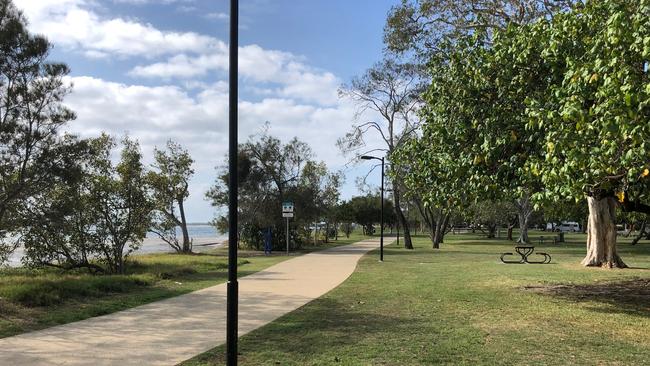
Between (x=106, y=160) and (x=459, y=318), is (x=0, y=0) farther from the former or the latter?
(x=459, y=318)

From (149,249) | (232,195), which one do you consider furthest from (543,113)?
(149,249)

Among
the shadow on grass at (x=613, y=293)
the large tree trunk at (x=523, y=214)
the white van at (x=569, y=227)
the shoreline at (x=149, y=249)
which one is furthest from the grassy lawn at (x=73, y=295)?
the white van at (x=569, y=227)

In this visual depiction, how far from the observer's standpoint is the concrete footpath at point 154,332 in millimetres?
6949

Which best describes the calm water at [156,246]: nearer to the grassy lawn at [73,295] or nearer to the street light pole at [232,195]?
the grassy lawn at [73,295]

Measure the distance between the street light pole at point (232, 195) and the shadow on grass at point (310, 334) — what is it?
1.74 meters

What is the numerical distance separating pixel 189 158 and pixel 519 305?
84.1ft

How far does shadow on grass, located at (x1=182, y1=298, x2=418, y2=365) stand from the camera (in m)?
7.05

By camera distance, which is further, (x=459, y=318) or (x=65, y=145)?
(x=65, y=145)

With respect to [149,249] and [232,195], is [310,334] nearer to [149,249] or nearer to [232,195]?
[232,195]

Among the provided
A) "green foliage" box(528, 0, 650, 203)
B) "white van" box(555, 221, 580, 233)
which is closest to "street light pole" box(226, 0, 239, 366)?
"green foliage" box(528, 0, 650, 203)

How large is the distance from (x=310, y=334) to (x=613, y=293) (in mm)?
9110

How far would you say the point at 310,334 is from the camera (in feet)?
27.8

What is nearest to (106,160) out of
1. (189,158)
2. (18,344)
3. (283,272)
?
(283,272)

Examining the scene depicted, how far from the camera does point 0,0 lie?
11359 mm
